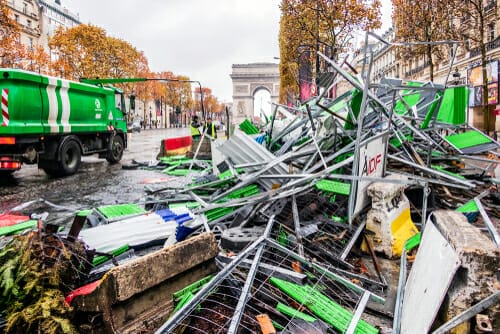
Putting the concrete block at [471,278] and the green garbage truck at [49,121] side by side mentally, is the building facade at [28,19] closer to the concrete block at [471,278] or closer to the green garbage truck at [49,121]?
the green garbage truck at [49,121]

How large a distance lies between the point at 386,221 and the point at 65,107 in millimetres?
9843

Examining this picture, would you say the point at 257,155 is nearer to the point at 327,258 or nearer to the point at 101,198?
the point at 327,258

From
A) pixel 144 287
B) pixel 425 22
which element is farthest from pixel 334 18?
pixel 144 287

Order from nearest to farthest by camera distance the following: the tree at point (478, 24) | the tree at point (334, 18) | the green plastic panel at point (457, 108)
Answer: the green plastic panel at point (457, 108) → the tree at point (478, 24) → the tree at point (334, 18)

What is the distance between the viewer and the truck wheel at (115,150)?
44.4 ft

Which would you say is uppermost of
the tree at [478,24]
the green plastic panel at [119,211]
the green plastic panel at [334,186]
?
the tree at [478,24]

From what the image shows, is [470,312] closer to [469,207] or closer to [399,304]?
[399,304]

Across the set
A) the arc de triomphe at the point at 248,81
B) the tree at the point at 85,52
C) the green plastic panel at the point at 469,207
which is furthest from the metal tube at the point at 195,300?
the arc de triomphe at the point at 248,81

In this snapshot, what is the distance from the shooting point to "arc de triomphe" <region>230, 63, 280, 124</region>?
67000 mm

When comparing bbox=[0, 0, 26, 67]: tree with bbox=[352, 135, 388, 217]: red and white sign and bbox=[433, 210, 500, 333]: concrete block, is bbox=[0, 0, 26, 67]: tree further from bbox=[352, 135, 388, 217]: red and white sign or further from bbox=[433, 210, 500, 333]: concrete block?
bbox=[433, 210, 500, 333]: concrete block

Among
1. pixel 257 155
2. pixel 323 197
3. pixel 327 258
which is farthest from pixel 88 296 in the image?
pixel 257 155

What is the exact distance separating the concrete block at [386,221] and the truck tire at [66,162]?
8872 millimetres

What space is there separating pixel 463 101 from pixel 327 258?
6.53 m

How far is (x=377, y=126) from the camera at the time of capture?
21.4 feet
